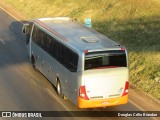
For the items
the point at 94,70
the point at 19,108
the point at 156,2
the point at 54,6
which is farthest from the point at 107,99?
the point at 54,6

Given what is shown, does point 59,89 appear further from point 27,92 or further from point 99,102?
point 99,102

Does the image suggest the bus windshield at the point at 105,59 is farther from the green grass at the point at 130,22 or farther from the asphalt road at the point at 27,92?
the green grass at the point at 130,22

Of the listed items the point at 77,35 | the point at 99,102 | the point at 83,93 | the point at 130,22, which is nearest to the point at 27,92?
the point at 77,35

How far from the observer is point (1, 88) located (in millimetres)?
17922

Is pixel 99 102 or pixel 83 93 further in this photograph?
pixel 99 102

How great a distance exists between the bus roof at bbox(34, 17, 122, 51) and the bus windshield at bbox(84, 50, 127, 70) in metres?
0.19

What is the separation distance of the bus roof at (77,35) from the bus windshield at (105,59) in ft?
0.63

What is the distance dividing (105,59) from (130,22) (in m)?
10.9

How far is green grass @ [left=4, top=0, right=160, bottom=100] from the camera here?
742 inches

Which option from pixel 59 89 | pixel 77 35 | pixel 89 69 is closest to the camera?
pixel 89 69

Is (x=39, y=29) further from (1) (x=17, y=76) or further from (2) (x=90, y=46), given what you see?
(2) (x=90, y=46)

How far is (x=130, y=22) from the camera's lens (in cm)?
2509

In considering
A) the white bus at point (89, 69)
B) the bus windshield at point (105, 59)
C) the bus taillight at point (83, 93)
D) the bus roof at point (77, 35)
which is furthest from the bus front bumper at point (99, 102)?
the bus roof at point (77, 35)

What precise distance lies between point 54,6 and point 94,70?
66.8ft
